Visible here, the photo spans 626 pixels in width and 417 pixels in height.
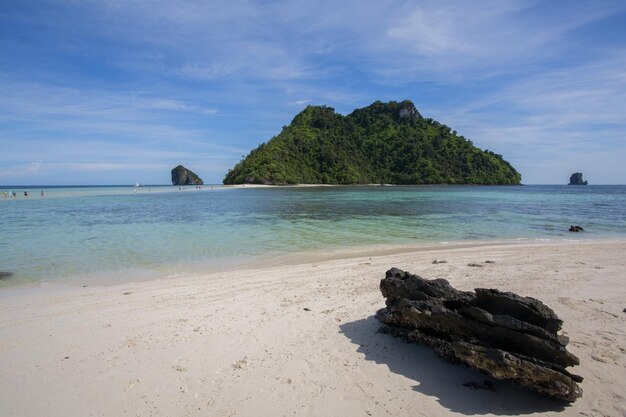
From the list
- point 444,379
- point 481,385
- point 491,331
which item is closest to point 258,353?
point 444,379

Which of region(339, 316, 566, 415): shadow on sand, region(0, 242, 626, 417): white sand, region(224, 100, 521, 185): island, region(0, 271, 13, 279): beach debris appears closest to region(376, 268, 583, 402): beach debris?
region(339, 316, 566, 415): shadow on sand

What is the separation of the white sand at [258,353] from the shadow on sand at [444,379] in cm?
2

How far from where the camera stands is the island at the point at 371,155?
142m

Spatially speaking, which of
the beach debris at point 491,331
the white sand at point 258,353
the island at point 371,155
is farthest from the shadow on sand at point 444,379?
the island at point 371,155

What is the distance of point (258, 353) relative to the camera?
5320 mm

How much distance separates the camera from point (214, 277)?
32.9 feet

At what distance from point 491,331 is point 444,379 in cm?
88

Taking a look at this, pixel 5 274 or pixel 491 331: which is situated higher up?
pixel 491 331

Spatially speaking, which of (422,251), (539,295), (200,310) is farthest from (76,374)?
(422,251)

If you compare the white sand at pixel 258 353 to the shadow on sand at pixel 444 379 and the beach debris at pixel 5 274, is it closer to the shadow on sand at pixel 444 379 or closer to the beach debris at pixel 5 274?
the shadow on sand at pixel 444 379

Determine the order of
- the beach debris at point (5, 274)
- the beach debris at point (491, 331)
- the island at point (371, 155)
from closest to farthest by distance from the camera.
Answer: the beach debris at point (491, 331) → the beach debris at point (5, 274) → the island at point (371, 155)

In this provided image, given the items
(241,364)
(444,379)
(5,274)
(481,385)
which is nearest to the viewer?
(481,385)

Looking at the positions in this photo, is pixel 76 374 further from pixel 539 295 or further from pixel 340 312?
pixel 539 295

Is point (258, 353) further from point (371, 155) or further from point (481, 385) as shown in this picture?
point (371, 155)
